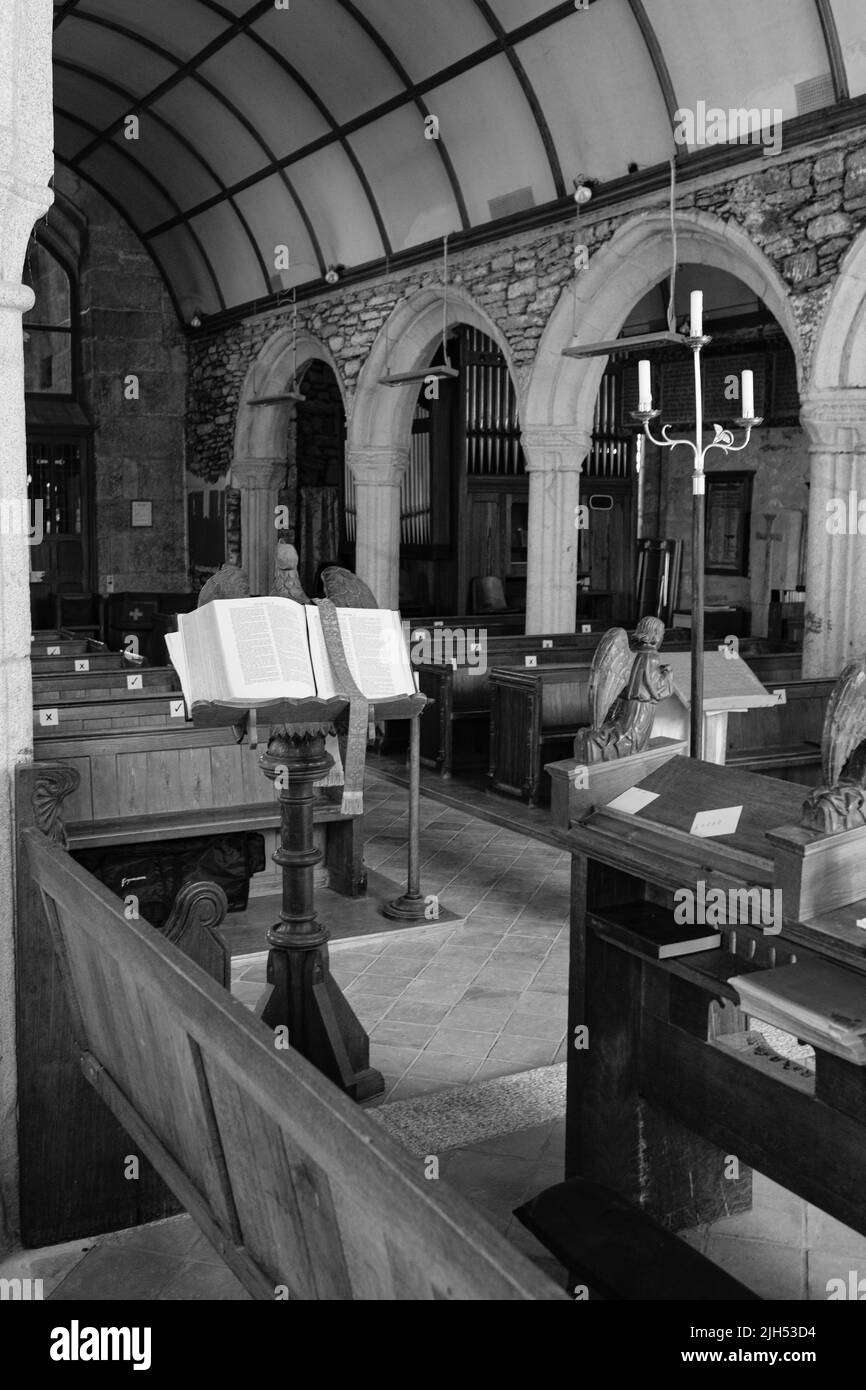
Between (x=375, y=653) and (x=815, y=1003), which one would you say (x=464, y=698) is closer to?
(x=375, y=653)

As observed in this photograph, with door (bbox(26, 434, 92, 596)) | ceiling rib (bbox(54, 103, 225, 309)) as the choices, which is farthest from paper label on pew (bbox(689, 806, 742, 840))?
door (bbox(26, 434, 92, 596))

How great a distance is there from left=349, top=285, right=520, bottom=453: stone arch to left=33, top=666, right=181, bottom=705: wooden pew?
4.88 meters

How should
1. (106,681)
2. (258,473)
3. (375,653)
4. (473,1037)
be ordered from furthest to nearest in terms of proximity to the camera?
(258,473), (106,681), (473,1037), (375,653)

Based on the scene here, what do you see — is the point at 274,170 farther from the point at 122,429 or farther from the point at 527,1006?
the point at 527,1006

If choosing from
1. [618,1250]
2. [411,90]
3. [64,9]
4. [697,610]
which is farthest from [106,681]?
[64,9]

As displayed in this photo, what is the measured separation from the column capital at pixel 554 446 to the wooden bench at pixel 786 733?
10.8 feet

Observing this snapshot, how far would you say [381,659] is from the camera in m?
3.11

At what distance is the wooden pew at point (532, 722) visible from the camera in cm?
759

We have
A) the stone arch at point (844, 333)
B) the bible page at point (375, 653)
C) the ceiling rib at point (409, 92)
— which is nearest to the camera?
the bible page at point (375, 653)

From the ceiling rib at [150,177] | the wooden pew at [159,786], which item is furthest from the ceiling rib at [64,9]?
the wooden pew at [159,786]

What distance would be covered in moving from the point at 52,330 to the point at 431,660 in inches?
372

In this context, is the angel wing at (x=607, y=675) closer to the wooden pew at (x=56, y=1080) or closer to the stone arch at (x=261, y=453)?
the wooden pew at (x=56, y=1080)

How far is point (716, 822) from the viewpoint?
104 inches

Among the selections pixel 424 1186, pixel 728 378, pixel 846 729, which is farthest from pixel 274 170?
pixel 424 1186
